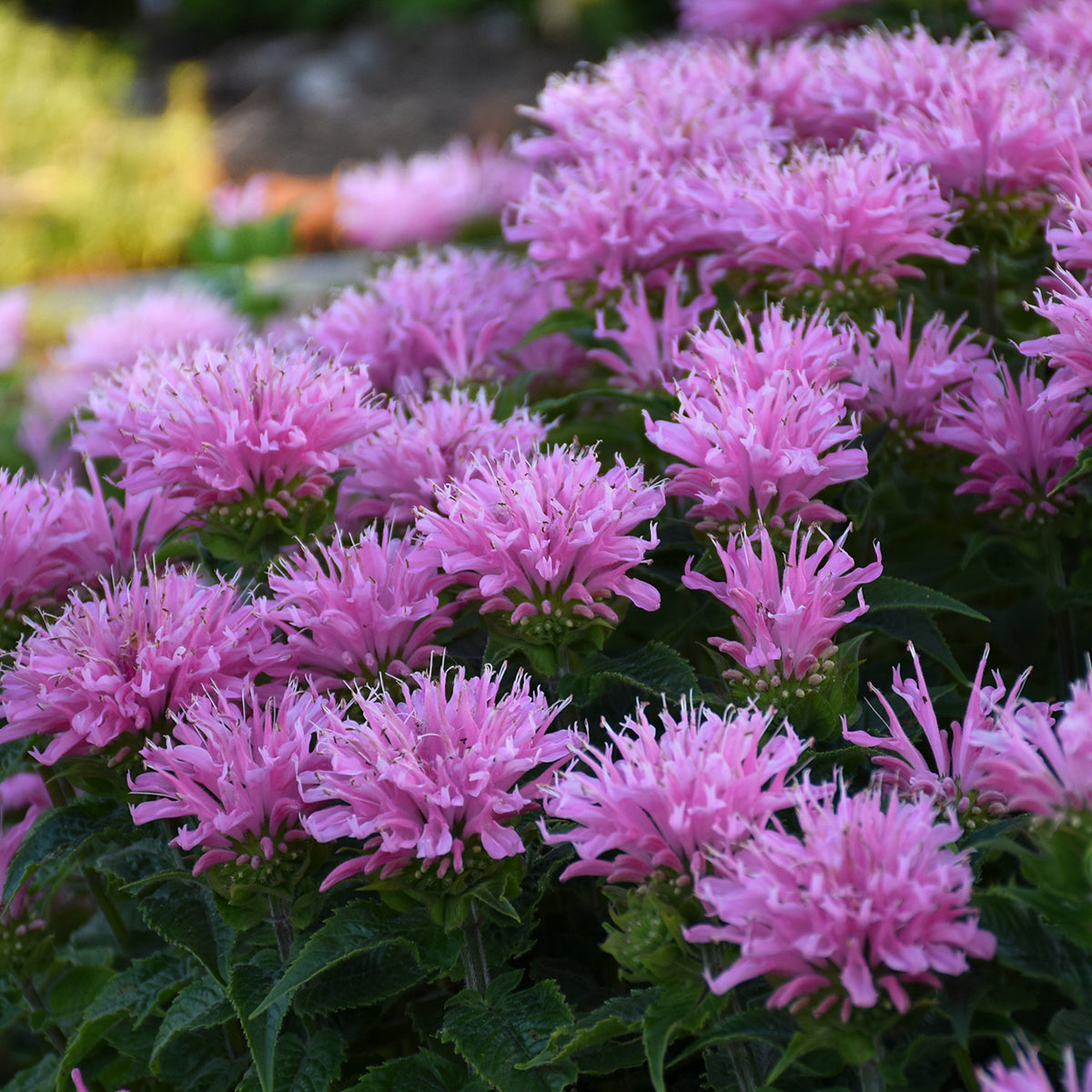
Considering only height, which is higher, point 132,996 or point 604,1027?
point 604,1027

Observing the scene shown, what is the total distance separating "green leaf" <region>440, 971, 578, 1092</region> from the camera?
90 cm

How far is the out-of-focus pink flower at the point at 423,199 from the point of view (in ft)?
7.92

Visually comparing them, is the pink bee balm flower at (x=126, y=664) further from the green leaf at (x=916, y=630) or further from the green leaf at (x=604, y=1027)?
the green leaf at (x=916, y=630)

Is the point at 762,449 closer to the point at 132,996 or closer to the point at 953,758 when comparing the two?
the point at 953,758

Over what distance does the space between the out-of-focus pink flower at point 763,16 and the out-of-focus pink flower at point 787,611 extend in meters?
1.47

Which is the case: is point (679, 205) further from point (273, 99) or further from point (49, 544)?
point (273, 99)

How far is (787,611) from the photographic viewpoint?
0.96m

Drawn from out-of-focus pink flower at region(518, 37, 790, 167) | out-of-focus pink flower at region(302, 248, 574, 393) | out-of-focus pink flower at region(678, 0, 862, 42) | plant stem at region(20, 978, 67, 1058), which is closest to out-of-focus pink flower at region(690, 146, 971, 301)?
out-of-focus pink flower at region(518, 37, 790, 167)

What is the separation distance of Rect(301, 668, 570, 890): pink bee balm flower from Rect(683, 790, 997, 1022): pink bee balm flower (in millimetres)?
195

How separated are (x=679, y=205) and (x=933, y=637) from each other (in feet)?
1.90

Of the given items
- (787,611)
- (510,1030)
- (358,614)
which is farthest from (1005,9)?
(510,1030)

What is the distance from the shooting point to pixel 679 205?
1.41 m

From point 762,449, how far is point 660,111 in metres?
0.77

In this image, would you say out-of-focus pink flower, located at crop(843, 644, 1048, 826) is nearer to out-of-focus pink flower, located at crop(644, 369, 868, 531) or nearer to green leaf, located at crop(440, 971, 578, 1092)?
out-of-focus pink flower, located at crop(644, 369, 868, 531)
